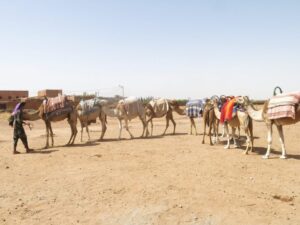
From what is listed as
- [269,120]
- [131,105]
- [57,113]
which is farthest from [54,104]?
[269,120]

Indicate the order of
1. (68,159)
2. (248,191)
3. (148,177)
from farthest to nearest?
(68,159) < (148,177) < (248,191)

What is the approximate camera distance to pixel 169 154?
37.6 ft

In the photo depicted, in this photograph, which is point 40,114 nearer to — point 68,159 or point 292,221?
point 68,159

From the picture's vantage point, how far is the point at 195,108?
1717 centimetres

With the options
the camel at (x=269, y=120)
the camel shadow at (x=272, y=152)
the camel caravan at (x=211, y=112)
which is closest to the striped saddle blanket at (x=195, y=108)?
the camel caravan at (x=211, y=112)

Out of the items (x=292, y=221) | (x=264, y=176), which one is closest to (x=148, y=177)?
(x=264, y=176)

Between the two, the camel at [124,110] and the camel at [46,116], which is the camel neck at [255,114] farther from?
the camel at [46,116]

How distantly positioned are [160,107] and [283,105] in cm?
836

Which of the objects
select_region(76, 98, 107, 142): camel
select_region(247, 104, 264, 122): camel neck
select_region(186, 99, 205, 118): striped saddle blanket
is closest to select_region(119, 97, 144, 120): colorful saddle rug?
select_region(76, 98, 107, 142): camel

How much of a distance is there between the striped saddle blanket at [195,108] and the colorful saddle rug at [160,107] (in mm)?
1148

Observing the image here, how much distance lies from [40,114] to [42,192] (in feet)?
23.7

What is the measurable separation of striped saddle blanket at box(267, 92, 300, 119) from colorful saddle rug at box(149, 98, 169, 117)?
7.70 meters

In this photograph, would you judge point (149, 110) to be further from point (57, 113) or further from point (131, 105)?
point (57, 113)

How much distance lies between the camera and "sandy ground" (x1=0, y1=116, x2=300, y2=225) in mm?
5695
